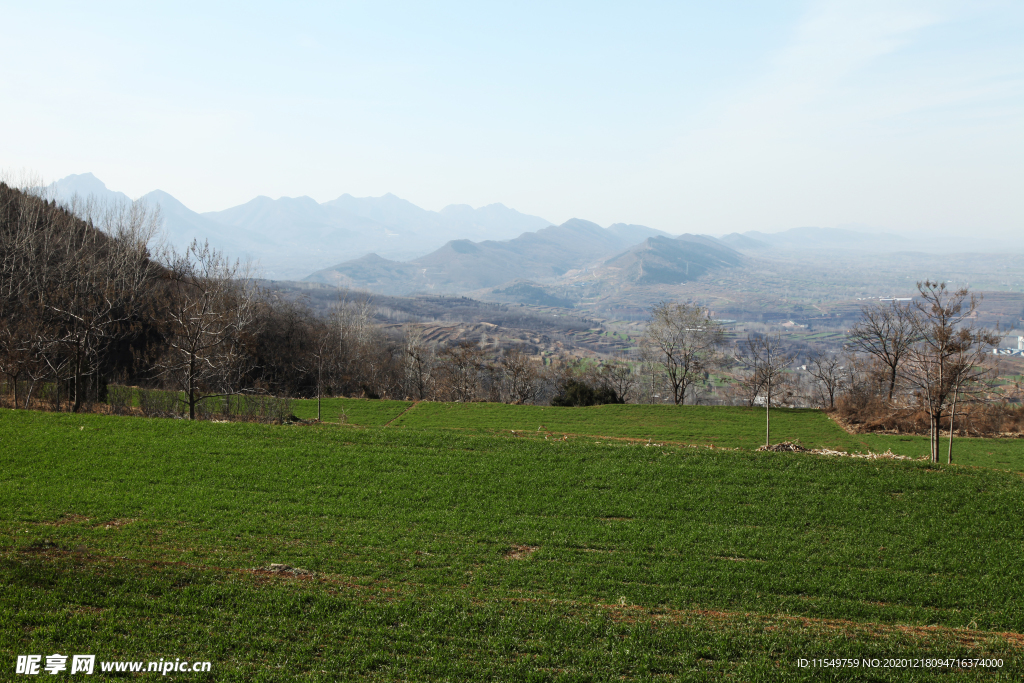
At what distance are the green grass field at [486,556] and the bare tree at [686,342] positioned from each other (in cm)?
3613

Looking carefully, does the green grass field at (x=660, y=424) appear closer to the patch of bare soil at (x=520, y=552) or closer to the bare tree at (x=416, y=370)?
the patch of bare soil at (x=520, y=552)

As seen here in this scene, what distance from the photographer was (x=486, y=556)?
13133 mm

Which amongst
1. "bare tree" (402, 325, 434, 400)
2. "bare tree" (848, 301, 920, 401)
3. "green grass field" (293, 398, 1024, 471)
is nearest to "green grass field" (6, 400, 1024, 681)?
"green grass field" (293, 398, 1024, 471)

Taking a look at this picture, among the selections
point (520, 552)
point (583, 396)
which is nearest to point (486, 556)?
point (520, 552)

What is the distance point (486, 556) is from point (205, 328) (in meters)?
31.4

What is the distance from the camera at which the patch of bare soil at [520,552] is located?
13180 mm

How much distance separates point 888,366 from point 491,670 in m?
59.8

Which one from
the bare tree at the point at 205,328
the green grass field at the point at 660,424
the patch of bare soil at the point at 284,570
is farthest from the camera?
the green grass field at the point at 660,424

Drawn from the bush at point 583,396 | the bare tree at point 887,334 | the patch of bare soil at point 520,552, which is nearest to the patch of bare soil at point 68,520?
the patch of bare soil at point 520,552

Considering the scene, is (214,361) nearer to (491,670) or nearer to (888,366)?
(491,670)

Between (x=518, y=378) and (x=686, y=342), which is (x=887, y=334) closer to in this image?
(x=686, y=342)

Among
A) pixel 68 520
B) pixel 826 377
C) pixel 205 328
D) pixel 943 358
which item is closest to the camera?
pixel 68 520

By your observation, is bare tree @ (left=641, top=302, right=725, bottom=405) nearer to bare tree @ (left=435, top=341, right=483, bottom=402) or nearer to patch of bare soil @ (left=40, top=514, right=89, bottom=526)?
bare tree @ (left=435, top=341, right=483, bottom=402)

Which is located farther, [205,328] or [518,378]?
[518,378]
